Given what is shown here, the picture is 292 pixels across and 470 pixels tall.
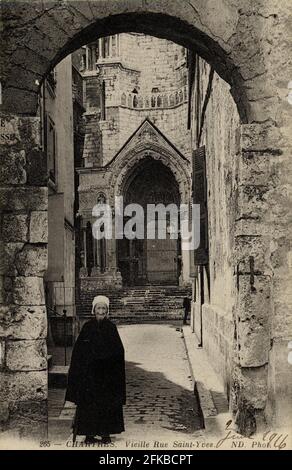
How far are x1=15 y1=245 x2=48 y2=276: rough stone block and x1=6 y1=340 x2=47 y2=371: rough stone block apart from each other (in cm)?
60

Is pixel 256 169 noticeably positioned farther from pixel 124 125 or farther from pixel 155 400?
pixel 124 125

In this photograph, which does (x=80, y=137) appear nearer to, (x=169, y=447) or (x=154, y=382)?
(x=154, y=382)

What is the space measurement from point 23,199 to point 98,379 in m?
1.86

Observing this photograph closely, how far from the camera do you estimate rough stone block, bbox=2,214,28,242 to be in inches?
209

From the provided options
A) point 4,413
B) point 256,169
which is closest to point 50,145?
point 256,169

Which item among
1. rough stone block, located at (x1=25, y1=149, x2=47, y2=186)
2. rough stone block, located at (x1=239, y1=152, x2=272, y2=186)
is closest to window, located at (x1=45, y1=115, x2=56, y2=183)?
rough stone block, located at (x1=25, y1=149, x2=47, y2=186)

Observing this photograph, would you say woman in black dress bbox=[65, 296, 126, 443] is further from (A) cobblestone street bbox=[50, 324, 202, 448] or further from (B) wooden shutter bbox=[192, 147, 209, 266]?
(B) wooden shutter bbox=[192, 147, 209, 266]

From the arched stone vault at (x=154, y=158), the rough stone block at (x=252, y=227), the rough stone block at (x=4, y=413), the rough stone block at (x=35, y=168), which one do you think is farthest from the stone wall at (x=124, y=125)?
the rough stone block at (x=4, y=413)

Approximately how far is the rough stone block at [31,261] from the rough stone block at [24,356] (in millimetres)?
603

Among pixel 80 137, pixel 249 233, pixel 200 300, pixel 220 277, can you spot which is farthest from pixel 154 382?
pixel 80 137

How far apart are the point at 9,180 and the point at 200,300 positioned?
9427mm

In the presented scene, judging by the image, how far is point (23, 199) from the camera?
5.31 metres

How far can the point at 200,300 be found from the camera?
14.2 metres

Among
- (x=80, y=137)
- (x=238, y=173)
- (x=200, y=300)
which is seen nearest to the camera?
(x=238, y=173)
